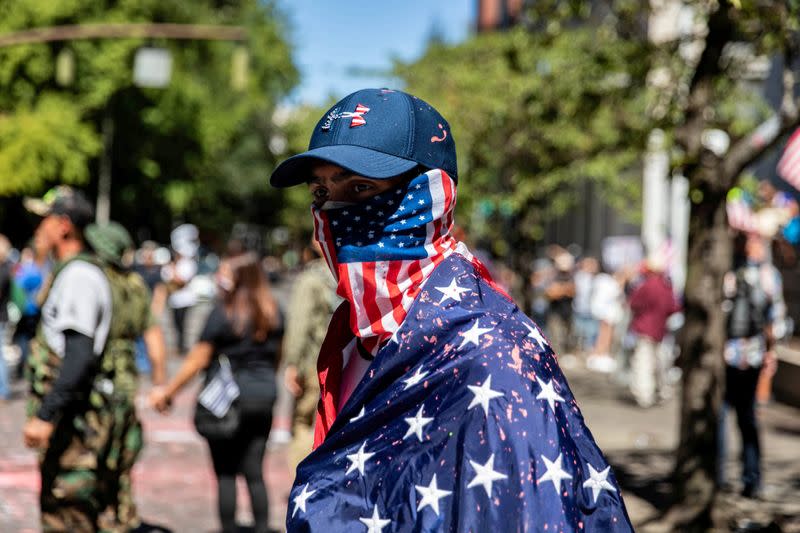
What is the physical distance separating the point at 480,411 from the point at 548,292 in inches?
813

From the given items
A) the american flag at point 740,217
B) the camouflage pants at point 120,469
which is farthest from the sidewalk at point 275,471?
the american flag at point 740,217

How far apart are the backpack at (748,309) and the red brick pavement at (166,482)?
11.3 ft

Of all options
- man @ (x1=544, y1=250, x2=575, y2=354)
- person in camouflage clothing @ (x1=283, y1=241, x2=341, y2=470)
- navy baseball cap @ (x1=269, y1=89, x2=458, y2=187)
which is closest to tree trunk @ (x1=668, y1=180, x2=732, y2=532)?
person in camouflage clothing @ (x1=283, y1=241, x2=341, y2=470)

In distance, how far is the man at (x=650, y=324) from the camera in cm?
1412

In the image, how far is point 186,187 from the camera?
142ft

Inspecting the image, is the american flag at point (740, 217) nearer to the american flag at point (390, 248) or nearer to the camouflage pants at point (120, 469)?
the camouflage pants at point (120, 469)

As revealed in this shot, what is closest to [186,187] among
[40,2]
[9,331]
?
[40,2]

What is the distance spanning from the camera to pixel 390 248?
215cm

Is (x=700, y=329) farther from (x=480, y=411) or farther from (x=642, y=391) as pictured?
(x=642, y=391)

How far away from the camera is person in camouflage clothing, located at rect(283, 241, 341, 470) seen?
7801 mm

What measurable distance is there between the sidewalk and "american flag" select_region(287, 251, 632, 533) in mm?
5505

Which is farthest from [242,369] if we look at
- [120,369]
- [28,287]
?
[28,287]

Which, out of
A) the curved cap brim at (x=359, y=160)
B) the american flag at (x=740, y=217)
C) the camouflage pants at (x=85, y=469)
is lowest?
the camouflage pants at (x=85, y=469)

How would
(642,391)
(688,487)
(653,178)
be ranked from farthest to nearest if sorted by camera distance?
(653,178) → (642,391) → (688,487)
